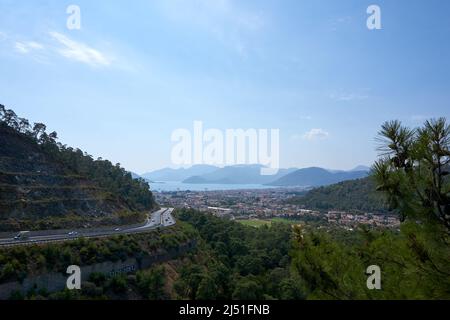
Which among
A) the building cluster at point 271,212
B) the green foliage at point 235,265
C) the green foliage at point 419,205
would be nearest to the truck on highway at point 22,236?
the green foliage at point 235,265

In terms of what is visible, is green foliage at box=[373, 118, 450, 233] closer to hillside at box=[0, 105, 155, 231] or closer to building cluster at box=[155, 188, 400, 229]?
building cluster at box=[155, 188, 400, 229]

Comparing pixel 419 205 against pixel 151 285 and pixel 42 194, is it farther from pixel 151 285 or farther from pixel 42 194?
pixel 42 194

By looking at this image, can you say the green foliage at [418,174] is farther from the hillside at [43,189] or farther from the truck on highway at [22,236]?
the hillside at [43,189]

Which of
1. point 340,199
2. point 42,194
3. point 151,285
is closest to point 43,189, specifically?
point 42,194

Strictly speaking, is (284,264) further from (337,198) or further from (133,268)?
(337,198)

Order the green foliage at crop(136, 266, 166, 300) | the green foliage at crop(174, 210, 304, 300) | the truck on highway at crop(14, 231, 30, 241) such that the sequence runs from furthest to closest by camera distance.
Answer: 1. the truck on highway at crop(14, 231, 30, 241)
2. the green foliage at crop(136, 266, 166, 300)
3. the green foliage at crop(174, 210, 304, 300)

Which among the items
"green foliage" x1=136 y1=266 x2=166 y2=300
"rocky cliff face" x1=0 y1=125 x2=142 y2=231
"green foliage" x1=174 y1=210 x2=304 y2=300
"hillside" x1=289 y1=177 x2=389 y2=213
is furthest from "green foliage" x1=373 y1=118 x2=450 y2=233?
"hillside" x1=289 y1=177 x2=389 y2=213

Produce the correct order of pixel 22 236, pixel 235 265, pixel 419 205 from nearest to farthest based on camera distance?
pixel 419 205, pixel 22 236, pixel 235 265
